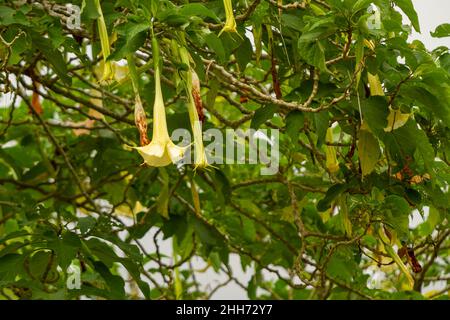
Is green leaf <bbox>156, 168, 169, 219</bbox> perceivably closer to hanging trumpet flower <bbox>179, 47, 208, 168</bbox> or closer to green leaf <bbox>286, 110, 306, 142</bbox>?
green leaf <bbox>286, 110, 306, 142</bbox>

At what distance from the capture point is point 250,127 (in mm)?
1953

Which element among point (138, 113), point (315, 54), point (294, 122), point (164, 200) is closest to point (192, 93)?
point (138, 113)

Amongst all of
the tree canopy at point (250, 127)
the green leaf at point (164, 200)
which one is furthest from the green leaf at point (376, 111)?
the green leaf at point (164, 200)

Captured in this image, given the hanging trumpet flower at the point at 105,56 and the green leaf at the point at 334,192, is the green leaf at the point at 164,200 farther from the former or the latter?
the hanging trumpet flower at the point at 105,56

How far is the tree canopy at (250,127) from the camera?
149 cm

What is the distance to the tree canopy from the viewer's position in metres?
1.49

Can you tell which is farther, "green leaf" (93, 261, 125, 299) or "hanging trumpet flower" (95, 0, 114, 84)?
"green leaf" (93, 261, 125, 299)

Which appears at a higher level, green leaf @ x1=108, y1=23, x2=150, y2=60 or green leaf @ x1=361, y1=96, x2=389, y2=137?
green leaf @ x1=108, y1=23, x2=150, y2=60

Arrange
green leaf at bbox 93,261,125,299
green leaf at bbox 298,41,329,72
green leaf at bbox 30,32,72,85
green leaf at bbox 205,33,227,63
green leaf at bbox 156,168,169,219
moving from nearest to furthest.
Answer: green leaf at bbox 205,33,227,63
green leaf at bbox 298,41,329,72
green leaf at bbox 30,32,72,85
green leaf at bbox 93,261,125,299
green leaf at bbox 156,168,169,219

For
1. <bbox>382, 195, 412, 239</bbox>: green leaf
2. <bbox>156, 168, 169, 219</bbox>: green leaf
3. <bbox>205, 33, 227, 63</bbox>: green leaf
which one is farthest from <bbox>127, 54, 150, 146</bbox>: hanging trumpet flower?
<bbox>156, 168, 169, 219</bbox>: green leaf

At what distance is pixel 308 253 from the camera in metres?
2.63
